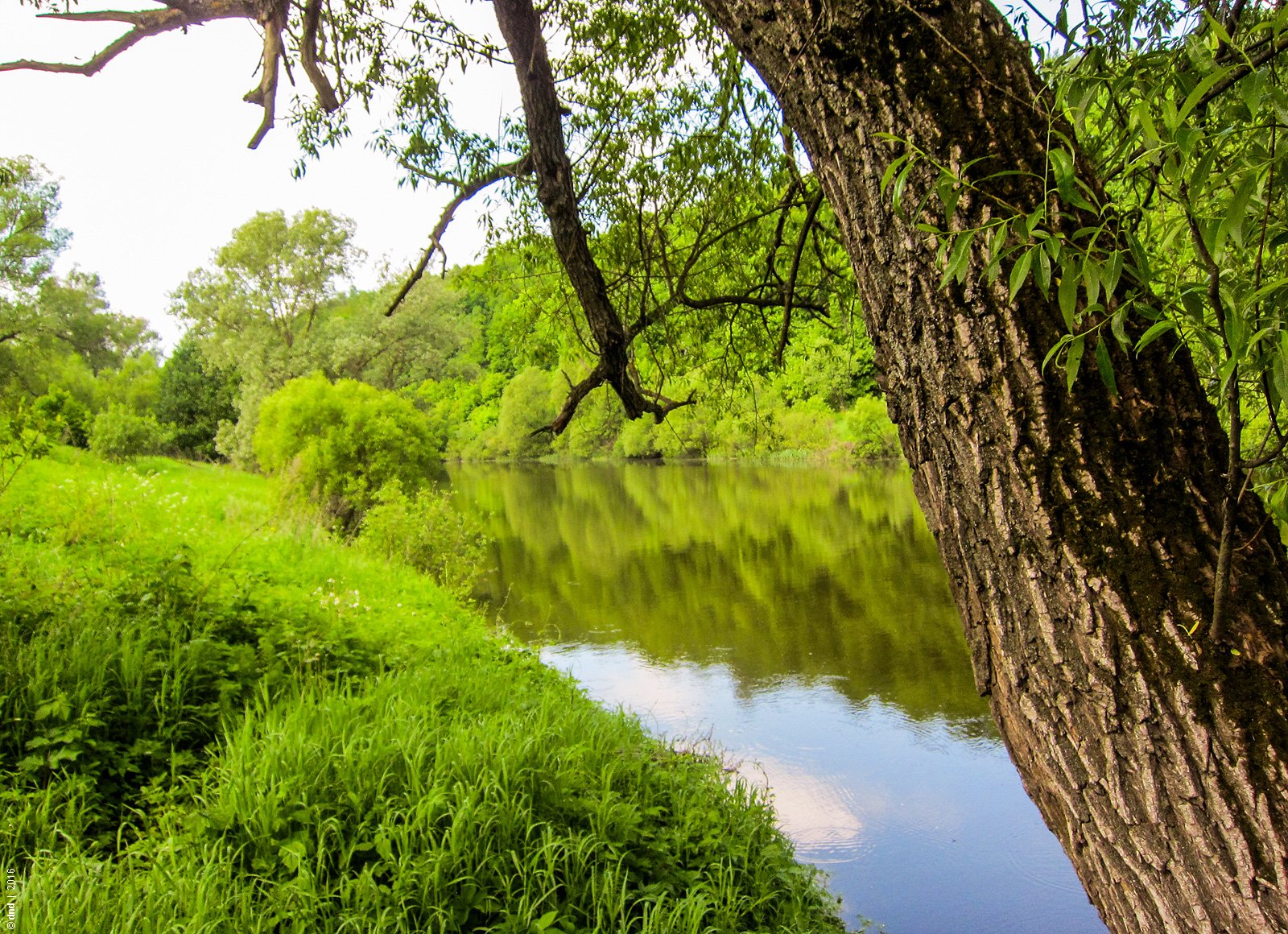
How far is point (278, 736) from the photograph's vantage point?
3.03 meters

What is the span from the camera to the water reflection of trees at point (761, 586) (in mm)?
8297

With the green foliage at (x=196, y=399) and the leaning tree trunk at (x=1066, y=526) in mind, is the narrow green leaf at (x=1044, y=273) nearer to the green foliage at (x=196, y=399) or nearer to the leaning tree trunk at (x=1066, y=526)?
the leaning tree trunk at (x=1066, y=526)

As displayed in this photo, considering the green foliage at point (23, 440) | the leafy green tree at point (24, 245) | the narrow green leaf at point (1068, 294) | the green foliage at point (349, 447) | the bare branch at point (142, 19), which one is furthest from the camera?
the leafy green tree at point (24, 245)

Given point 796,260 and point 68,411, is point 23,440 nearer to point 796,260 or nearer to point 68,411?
point 796,260

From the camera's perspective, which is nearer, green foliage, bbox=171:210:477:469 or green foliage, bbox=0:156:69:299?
green foliage, bbox=0:156:69:299

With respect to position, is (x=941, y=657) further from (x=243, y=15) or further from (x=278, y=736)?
(x=243, y=15)

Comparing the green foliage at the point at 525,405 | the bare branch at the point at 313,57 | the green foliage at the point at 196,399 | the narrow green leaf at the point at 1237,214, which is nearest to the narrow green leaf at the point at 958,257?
the narrow green leaf at the point at 1237,214

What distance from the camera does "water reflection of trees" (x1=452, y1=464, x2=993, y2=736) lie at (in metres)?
8.30

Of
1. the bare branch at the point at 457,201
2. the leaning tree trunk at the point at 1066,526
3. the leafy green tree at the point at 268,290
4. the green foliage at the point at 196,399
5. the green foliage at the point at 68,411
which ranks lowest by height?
the leaning tree trunk at the point at 1066,526

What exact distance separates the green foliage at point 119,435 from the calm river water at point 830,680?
813 cm

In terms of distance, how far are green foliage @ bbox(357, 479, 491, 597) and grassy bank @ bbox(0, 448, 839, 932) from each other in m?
5.14

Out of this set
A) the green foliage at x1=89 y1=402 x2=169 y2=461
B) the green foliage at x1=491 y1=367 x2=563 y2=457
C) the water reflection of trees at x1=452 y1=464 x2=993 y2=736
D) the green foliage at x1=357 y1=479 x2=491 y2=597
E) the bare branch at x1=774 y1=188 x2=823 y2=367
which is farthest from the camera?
the green foliage at x1=491 y1=367 x2=563 y2=457

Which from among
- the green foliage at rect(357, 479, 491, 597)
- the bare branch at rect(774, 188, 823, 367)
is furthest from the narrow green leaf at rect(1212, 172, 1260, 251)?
the green foliage at rect(357, 479, 491, 597)

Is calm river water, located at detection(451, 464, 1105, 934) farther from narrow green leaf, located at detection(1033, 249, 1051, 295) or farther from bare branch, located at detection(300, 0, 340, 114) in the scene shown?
bare branch, located at detection(300, 0, 340, 114)
